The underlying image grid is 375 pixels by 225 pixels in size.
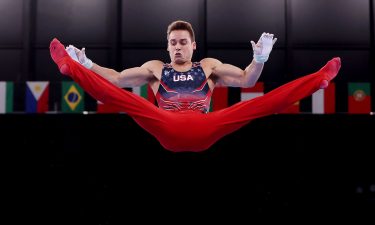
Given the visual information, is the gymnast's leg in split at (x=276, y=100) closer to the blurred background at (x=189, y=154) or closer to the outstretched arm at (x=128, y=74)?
the outstretched arm at (x=128, y=74)

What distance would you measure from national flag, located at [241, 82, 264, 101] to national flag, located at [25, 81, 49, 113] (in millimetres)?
2891

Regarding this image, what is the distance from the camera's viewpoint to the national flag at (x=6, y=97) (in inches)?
264

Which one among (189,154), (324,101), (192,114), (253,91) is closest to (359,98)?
(324,101)

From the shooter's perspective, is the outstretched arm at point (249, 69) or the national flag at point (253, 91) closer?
the outstretched arm at point (249, 69)

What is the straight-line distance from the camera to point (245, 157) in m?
7.48

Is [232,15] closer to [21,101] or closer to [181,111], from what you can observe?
[21,101]

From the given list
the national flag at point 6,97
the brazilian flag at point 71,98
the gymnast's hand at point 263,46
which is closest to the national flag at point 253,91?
the brazilian flag at point 71,98

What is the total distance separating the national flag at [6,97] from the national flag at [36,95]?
0.23 meters

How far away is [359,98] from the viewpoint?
6.72 m

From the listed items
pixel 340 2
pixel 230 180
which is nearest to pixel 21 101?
pixel 230 180

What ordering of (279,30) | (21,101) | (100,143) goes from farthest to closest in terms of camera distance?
(279,30) < (100,143) < (21,101)

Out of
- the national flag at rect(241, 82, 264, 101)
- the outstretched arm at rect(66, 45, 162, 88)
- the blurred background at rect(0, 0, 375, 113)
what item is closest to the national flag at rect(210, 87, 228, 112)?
the national flag at rect(241, 82, 264, 101)

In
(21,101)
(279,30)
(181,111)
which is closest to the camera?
(181,111)

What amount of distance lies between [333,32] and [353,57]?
1.76ft
